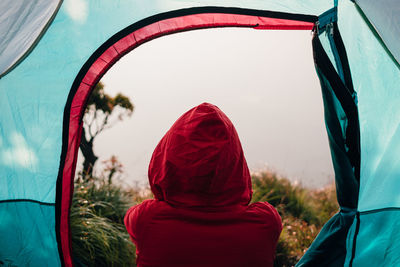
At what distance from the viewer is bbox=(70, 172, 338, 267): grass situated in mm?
2555

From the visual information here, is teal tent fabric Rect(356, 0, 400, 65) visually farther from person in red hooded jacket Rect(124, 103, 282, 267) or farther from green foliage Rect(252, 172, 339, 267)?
green foliage Rect(252, 172, 339, 267)

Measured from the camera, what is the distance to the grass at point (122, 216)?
8.38 ft

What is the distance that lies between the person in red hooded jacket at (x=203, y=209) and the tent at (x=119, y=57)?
697 millimetres

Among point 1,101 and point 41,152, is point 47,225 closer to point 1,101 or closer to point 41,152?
point 41,152

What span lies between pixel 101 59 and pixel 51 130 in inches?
21.6

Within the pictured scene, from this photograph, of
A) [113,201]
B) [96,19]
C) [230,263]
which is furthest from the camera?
[113,201]

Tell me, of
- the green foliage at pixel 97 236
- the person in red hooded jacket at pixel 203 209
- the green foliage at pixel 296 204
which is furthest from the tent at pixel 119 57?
the green foliage at pixel 296 204

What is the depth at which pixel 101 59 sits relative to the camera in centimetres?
200

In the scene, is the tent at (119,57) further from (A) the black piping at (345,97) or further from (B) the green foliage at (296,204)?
(B) the green foliage at (296,204)

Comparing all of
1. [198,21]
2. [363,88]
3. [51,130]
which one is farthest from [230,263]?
[198,21]

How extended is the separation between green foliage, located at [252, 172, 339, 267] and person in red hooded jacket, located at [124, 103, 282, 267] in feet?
7.45

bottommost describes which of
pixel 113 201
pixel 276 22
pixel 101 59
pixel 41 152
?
pixel 113 201

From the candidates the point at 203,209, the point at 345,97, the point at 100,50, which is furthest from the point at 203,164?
the point at 100,50

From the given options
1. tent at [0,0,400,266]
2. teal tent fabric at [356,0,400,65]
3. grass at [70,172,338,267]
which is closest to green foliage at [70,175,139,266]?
grass at [70,172,338,267]
